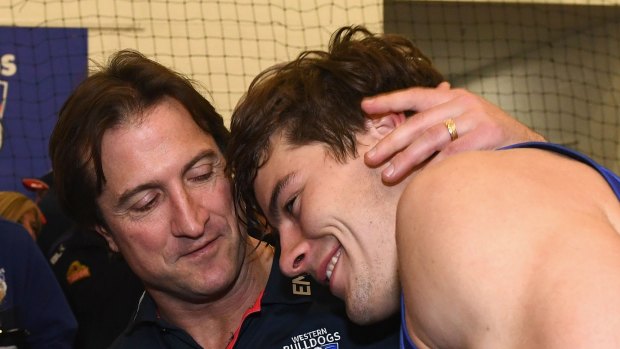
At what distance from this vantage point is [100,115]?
1784mm

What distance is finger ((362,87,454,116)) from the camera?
1293 mm

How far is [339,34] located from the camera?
1.59 m

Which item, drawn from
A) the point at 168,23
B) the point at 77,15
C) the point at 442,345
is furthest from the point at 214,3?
the point at 442,345

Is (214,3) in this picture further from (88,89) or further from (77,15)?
(88,89)

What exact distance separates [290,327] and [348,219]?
429mm

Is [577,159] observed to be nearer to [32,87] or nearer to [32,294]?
[32,294]

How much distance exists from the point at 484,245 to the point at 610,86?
5.28m

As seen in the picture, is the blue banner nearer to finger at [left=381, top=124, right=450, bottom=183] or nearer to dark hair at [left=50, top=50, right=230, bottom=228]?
dark hair at [left=50, top=50, right=230, bottom=228]

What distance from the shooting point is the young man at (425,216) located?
826mm

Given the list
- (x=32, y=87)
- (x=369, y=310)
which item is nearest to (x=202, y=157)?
(x=369, y=310)

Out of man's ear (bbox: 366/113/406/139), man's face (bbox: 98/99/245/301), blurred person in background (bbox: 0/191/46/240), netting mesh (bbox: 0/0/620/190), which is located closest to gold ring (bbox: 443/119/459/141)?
man's ear (bbox: 366/113/406/139)

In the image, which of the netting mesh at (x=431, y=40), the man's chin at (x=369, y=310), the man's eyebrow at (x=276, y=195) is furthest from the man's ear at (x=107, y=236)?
the netting mesh at (x=431, y=40)

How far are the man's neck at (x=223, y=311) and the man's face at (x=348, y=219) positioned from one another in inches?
16.9

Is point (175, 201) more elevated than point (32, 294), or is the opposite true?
point (175, 201)
